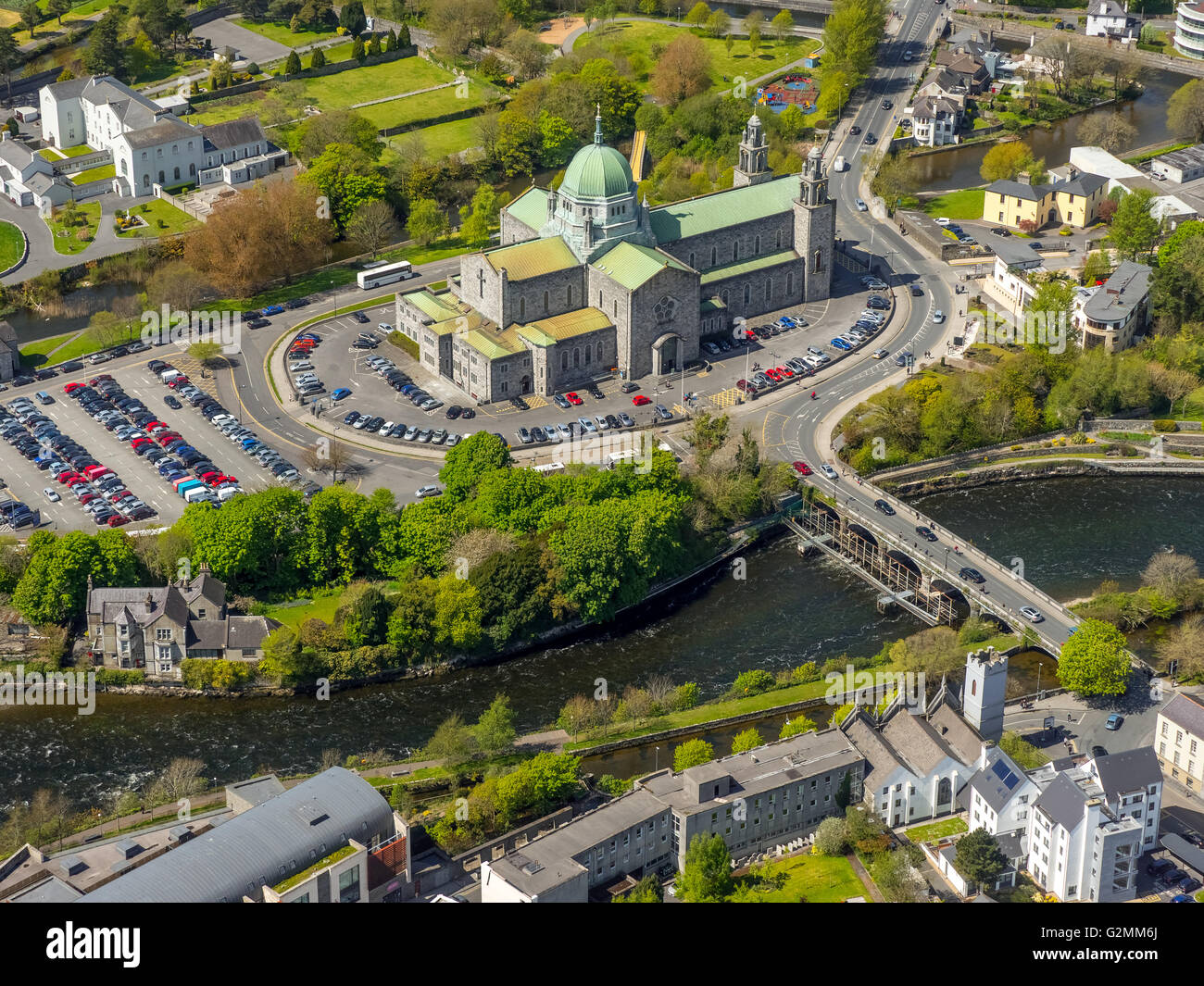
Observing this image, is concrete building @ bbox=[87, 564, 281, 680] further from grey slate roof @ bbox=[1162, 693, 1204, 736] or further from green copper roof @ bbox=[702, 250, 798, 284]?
green copper roof @ bbox=[702, 250, 798, 284]

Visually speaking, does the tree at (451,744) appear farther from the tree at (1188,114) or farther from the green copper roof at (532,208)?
the tree at (1188,114)

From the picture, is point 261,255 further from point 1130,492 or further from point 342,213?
point 1130,492

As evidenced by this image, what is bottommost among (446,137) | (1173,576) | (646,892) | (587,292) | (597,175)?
(646,892)

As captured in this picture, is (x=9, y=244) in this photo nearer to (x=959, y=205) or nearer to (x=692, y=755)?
(x=959, y=205)

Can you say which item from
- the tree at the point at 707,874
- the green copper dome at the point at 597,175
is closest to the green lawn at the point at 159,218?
the green copper dome at the point at 597,175

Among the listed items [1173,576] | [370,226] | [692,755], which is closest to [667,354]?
[370,226]

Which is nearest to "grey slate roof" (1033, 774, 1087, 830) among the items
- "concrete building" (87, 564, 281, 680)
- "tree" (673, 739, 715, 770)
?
"tree" (673, 739, 715, 770)

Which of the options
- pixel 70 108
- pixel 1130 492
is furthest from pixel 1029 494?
pixel 70 108
